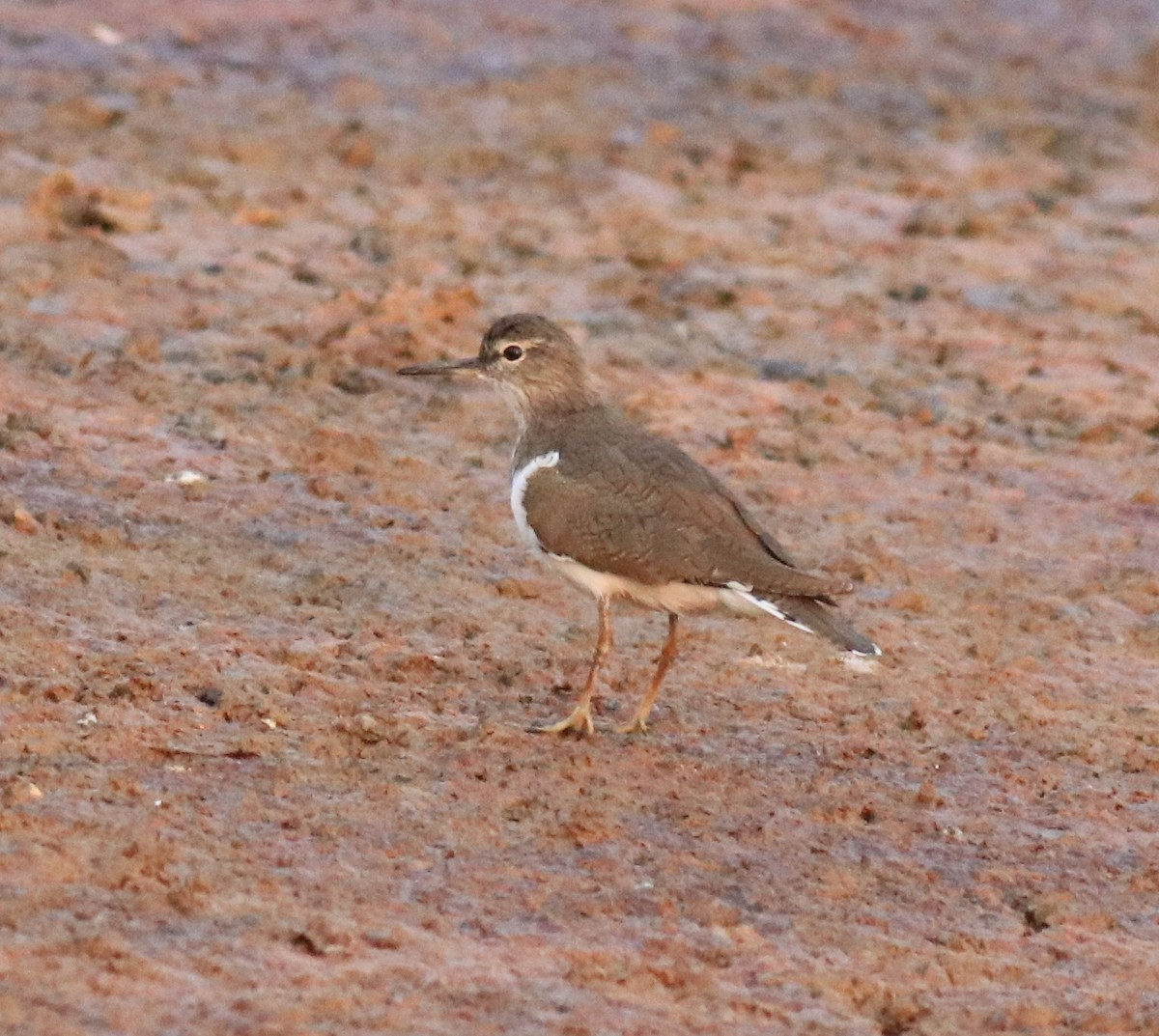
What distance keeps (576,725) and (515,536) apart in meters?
1.85

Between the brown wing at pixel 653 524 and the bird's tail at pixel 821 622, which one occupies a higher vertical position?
the brown wing at pixel 653 524

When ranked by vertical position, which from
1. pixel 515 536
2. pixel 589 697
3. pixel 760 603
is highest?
pixel 760 603

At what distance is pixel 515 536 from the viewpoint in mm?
9477

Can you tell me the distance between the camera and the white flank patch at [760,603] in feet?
25.0

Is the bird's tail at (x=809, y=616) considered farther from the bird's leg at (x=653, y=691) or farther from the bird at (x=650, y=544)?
the bird's leg at (x=653, y=691)

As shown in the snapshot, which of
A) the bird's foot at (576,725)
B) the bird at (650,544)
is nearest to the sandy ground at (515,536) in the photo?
the bird's foot at (576,725)

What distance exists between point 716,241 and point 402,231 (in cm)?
189

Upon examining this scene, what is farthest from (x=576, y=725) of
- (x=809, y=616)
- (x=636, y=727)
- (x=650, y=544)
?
Answer: (x=809, y=616)

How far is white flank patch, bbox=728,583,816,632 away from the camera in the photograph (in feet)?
25.0

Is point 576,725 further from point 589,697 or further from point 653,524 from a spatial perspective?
point 653,524

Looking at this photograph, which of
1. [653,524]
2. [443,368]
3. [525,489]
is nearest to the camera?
[653,524]

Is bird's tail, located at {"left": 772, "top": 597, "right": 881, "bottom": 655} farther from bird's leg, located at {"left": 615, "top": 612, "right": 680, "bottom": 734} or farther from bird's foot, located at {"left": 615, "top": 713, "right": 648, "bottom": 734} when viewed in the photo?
bird's foot, located at {"left": 615, "top": 713, "right": 648, "bottom": 734}

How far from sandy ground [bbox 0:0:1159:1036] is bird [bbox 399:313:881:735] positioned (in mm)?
448

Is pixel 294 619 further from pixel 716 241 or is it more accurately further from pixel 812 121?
pixel 812 121
